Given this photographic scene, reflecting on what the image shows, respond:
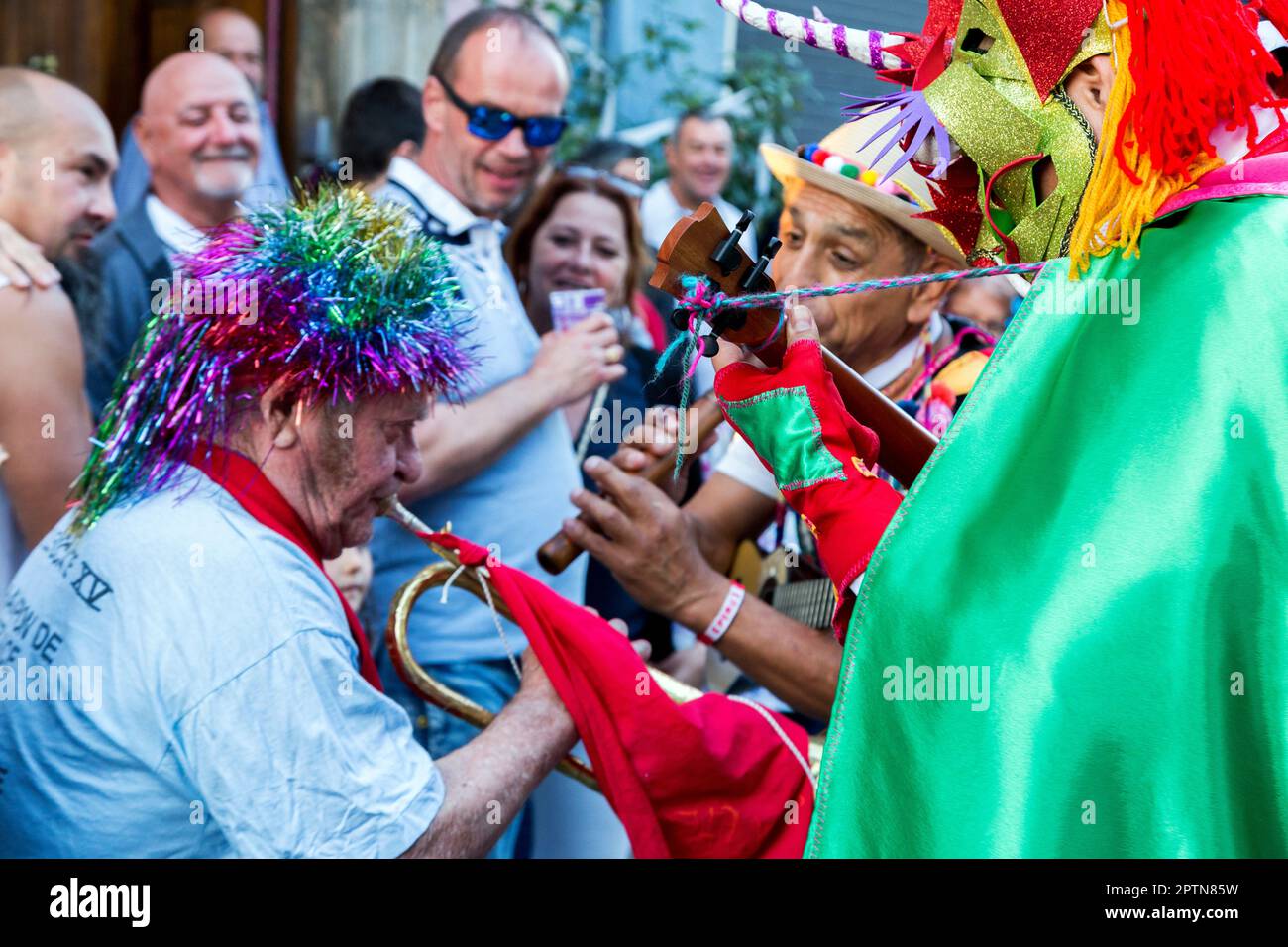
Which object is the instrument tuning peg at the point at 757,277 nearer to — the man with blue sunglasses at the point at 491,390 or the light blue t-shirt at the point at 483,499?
the man with blue sunglasses at the point at 491,390

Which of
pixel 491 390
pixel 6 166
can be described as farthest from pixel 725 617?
pixel 6 166

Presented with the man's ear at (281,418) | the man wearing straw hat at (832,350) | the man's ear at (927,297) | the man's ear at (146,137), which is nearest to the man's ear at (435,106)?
the man's ear at (146,137)

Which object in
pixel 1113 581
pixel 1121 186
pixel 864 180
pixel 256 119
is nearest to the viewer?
pixel 1113 581

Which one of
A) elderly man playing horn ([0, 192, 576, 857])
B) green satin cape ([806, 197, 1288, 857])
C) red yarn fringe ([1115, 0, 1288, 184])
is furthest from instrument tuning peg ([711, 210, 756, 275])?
elderly man playing horn ([0, 192, 576, 857])

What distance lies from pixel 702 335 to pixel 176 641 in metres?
A: 0.86

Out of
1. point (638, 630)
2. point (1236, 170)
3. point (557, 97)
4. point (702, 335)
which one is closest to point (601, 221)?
point (557, 97)

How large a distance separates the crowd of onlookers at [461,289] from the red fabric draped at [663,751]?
24.1 inches

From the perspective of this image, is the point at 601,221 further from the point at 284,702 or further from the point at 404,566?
the point at 284,702

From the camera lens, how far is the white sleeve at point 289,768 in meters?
1.99

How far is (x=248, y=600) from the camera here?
2070 millimetres

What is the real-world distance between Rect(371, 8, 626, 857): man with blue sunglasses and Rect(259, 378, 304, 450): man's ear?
878 mm

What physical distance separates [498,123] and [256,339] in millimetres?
1816

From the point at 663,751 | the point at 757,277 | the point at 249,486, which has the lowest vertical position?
the point at 663,751

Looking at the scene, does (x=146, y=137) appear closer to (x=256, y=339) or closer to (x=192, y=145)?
(x=192, y=145)
